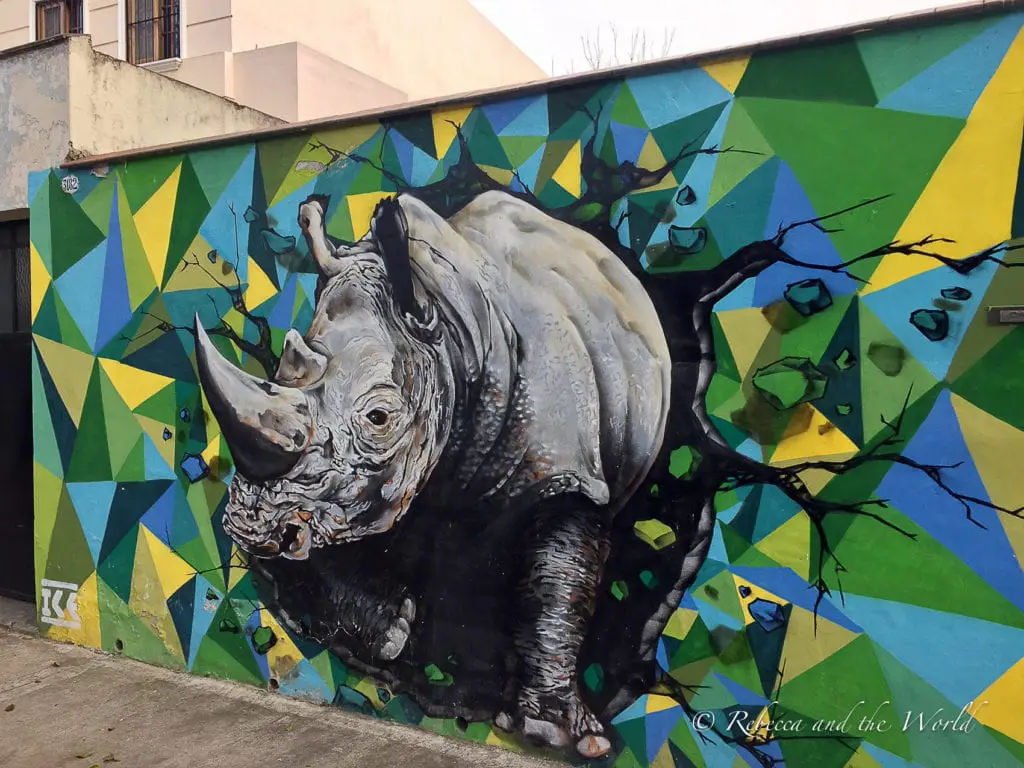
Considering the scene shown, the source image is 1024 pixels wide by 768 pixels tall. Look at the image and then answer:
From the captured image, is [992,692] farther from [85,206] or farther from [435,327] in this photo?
[85,206]

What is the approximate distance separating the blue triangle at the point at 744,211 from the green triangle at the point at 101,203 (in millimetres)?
3991

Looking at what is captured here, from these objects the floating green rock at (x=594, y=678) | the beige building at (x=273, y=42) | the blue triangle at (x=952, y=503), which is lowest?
the floating green rock at (x=594, y=678)

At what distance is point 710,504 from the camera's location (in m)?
3.50

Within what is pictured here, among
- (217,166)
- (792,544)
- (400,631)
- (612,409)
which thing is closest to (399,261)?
(612,409)

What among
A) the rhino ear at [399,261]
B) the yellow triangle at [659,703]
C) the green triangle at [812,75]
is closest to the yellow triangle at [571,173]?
the green triangle at [812,75]

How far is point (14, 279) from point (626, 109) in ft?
16.3

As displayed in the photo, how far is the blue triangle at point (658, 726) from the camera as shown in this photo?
11.8ft

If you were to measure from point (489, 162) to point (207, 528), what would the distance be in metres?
2.82

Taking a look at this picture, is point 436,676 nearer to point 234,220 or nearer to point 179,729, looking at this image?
point 179,729

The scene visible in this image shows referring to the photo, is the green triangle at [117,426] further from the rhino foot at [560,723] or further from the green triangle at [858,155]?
the green triangle at [858,155]

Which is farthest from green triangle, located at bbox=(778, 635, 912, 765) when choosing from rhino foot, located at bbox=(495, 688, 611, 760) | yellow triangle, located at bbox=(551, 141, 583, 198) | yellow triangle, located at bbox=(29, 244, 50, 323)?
yellow triangle, located at bbox=(29, 244, 50, 323)

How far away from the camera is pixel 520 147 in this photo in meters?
3.85

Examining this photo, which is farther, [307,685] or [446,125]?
[307,685]

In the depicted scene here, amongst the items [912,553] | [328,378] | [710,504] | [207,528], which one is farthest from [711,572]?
[207,528]
